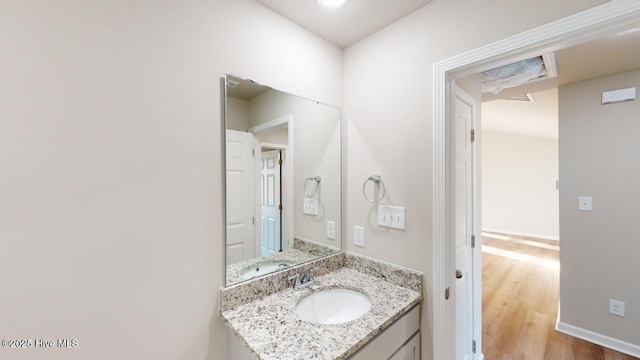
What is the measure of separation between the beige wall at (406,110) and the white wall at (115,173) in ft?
2.63

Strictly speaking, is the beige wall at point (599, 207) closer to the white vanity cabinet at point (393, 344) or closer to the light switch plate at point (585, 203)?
the light switch plate at point (585, 203)

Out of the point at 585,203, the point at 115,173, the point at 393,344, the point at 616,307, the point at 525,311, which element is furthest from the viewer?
the point at 525,311

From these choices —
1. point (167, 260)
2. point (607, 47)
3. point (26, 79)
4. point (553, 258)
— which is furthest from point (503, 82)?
point (553, 258)

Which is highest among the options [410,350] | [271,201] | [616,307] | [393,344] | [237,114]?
[237,114]

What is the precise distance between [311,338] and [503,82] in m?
2.37

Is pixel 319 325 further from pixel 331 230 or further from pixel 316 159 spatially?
pixel 316 159

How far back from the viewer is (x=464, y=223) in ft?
6.09

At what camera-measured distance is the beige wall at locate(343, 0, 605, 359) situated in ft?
4.01

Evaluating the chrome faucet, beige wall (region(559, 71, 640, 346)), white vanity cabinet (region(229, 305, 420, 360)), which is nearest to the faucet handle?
the chrome faucet

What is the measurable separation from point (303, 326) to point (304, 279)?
1.35ft

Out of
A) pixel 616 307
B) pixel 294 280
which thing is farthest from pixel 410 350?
pixel 616 307

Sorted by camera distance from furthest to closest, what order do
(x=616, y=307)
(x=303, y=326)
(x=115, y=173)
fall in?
(x=616, y=307) → (x=303, y=326) → (x=115, y=173)

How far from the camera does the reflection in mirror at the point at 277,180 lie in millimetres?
1250

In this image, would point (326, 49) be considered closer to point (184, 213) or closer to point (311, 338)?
point (184, 213)
